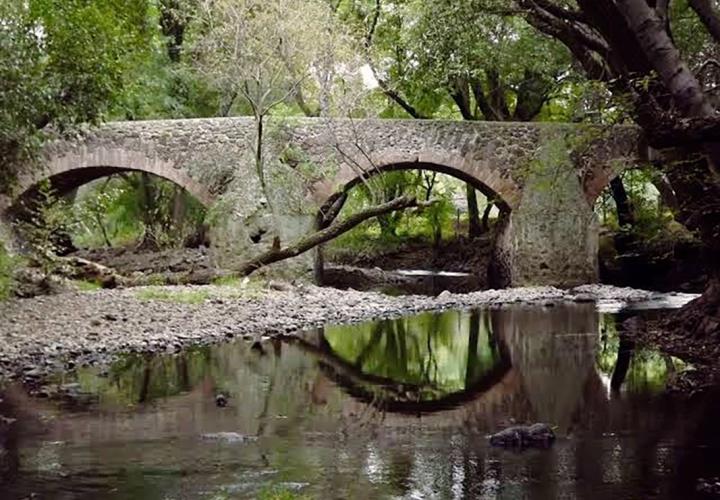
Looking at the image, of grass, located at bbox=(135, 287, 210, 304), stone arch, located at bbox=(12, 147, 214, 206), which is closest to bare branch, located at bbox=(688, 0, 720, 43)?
grass, located at bbox=(135, 287, 210, 304)

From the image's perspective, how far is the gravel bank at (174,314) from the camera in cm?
1024

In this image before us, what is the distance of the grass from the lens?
47.6ft

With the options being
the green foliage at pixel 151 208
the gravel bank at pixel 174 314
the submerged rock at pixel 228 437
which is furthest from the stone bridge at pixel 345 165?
the submerged rock at pixel 228 437

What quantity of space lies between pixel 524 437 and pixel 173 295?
379 inches

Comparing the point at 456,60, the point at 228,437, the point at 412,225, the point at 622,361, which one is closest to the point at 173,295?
the point at 622,361

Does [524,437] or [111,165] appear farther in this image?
[111,165]

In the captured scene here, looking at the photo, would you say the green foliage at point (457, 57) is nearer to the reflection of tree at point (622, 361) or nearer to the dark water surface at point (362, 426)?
the reflection of tree at point (622, 361)

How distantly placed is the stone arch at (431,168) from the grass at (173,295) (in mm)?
5285

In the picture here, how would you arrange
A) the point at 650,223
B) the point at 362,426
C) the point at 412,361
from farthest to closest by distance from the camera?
the point at 650,223 < the point at 412,361 < the point at 362,426

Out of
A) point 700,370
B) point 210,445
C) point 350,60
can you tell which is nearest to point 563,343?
point 700,370

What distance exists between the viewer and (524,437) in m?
6.32

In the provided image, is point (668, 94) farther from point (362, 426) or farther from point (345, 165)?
point (345, 165)

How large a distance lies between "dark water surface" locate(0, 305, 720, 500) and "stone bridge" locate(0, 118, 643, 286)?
26.9ft

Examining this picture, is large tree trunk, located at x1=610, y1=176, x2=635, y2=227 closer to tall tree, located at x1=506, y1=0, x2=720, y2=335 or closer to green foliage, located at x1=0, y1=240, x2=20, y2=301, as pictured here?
tall tree, located at x1=506, y1=0, x2=720, y2=335
